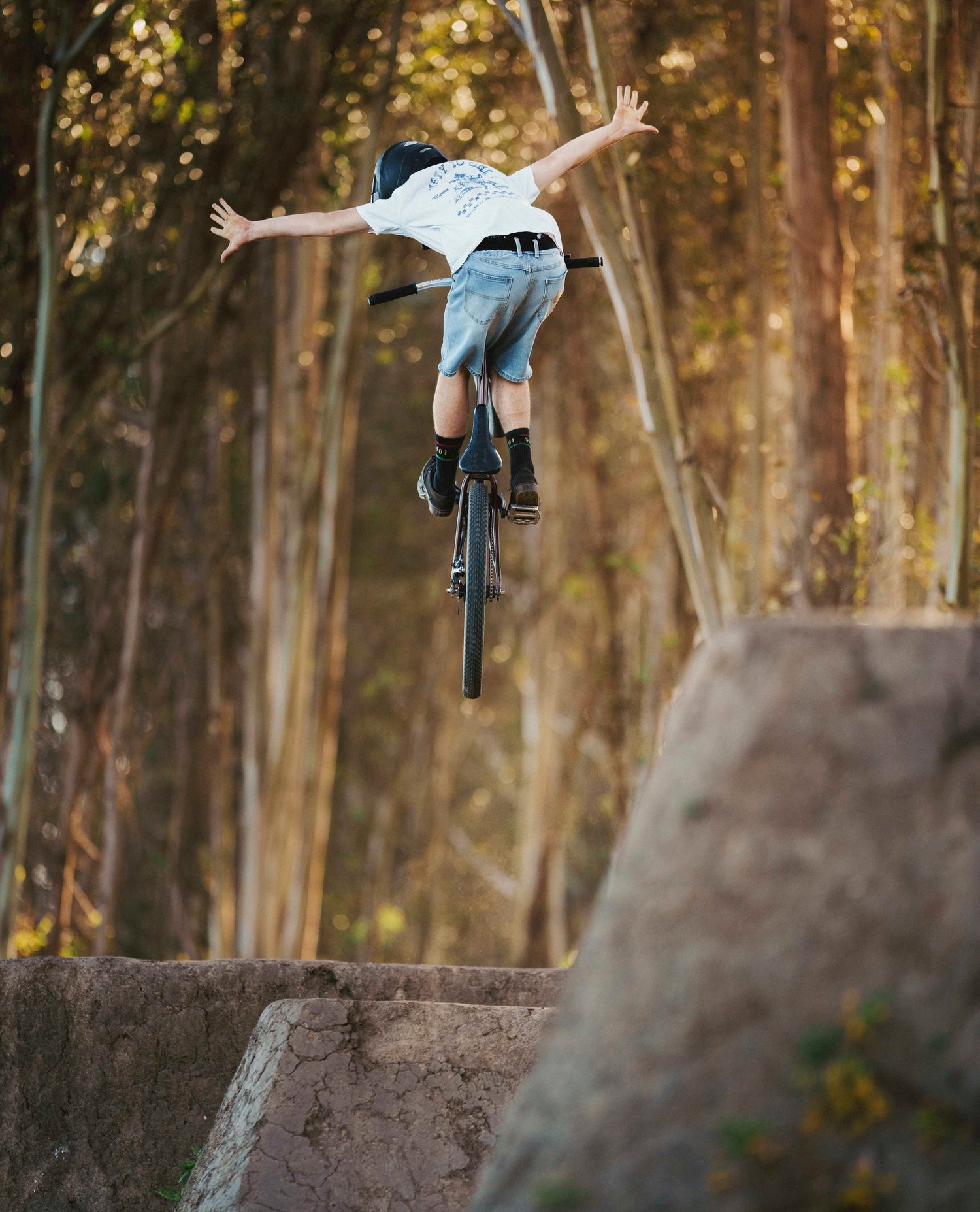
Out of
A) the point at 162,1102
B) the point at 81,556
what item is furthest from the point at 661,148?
the point at 162,1102

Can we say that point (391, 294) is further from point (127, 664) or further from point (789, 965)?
point (127, 664)

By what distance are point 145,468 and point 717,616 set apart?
407 centimetres

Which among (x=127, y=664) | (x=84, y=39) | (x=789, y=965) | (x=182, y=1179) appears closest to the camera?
(x=789, y=965)

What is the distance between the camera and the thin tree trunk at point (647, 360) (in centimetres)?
573

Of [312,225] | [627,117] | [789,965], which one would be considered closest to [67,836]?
[312,225]

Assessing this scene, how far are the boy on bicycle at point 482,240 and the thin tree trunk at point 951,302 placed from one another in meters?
2.02

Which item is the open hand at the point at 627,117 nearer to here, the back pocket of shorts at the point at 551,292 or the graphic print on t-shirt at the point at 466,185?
the graphic print on t-shirt at the point at 466,185

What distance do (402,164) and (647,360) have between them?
86.1 inches

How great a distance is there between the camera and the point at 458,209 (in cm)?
390

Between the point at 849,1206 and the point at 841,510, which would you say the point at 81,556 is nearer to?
the point at 841,510

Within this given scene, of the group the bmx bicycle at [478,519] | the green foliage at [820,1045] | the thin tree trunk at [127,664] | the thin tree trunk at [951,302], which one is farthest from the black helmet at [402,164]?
the thin tree trunk at [127,664]

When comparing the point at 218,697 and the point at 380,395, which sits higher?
the point at 380,395

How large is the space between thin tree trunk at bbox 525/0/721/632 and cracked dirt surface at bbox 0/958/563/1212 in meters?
2.84

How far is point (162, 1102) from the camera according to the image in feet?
12.6
